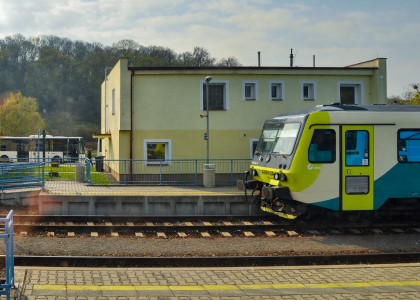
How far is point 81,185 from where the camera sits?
19.9 metres

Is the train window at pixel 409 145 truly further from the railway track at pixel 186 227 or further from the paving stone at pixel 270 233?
the paving stone at pixel 270 233

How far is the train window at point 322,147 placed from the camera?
12.9 m

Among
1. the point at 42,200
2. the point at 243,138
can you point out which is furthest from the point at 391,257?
the point at 243,138

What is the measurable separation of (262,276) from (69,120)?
9226cm

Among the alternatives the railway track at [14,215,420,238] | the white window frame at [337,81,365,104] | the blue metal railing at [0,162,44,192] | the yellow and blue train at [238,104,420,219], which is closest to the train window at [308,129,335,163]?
the yellow and blue train at [238,104,420,219]

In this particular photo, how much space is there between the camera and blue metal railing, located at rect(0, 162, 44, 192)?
59.7 feet

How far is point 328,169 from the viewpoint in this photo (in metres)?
13.0

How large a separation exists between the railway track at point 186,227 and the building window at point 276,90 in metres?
9.41

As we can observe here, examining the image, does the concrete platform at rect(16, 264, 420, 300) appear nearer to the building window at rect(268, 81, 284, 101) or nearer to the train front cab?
the train front cab

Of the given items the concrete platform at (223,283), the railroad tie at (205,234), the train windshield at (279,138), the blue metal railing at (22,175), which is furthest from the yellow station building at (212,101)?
the concrete platform at (223,283)

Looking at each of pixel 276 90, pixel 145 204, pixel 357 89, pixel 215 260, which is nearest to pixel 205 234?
pixel 215 260

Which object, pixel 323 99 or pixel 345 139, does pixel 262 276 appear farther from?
pixel 323 99

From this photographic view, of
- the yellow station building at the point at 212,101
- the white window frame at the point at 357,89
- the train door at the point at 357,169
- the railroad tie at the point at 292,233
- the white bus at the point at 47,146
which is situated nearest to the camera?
the railroad tie at the point at 292,233

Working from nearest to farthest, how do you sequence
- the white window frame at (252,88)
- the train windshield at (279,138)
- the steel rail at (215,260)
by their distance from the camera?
1. the steel rail at (215,260)
2. the train windshield at (279,138)
3. the white window frame at (252,88)
